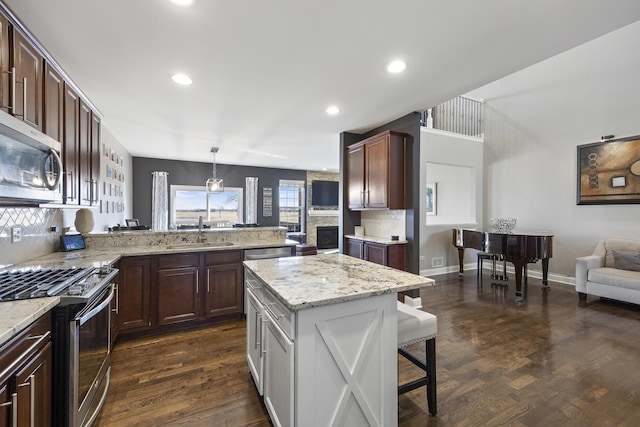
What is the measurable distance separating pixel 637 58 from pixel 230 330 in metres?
6.84

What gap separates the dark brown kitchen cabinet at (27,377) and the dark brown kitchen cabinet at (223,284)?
5.91 feet

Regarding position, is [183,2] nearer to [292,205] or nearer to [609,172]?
[609,172]

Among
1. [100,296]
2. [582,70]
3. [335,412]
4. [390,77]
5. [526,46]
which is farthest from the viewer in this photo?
[582,70]

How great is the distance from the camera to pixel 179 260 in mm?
2994

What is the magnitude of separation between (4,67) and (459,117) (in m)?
6.69

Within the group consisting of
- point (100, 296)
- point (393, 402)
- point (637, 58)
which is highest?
point (637, 58)

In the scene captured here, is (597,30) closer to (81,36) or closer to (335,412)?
(335,412)

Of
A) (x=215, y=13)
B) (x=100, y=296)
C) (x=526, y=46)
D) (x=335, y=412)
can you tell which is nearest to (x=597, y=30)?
(x=526, y=46)

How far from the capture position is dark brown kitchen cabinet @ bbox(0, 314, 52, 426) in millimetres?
1013

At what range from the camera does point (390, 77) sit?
2643mm

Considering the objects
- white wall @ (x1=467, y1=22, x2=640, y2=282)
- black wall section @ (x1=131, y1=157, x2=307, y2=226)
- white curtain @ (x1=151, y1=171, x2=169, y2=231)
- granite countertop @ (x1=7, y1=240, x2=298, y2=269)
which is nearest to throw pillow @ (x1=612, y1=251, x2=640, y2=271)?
white wall @ (x1=467, y1=22, x2=640, y2=282)

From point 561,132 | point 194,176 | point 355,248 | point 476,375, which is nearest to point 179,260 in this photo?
point 355,248

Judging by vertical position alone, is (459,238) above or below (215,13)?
below

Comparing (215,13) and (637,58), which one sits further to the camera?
(637,58)
